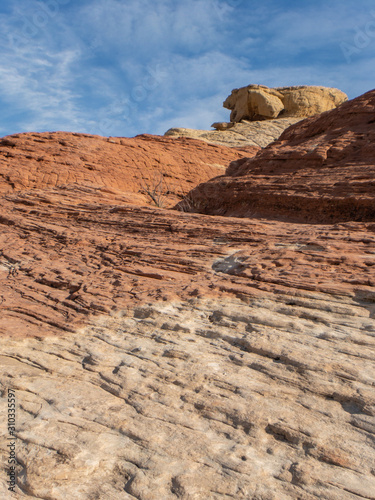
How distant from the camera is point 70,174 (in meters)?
14.9

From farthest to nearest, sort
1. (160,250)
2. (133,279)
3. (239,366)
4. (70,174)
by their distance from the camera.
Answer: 1. (70,174)
2. (160,250)
3. (133,279)
4. (239,366)

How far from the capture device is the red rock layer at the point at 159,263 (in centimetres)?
→ 516

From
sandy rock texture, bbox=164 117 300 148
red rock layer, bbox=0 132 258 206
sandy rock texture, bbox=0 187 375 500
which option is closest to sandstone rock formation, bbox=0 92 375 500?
sandy rock texture, bbox=0 187 375 500

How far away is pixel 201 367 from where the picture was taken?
13.4 feet

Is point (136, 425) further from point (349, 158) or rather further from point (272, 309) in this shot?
point (349, 158)

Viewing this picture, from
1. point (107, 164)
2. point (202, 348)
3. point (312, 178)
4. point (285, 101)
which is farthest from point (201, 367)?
point (285, 101)

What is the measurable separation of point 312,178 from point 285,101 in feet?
86.2

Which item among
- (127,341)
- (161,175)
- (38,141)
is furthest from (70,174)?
(127,341)

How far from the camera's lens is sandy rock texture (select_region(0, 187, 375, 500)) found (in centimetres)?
300

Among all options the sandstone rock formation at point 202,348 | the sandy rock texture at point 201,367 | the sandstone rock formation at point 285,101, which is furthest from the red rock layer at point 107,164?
the sandstone rock formation at point 285,101

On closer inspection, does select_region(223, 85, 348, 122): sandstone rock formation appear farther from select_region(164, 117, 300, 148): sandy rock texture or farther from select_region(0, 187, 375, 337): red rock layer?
select_region(0, 187, 375, 337): red rock layer

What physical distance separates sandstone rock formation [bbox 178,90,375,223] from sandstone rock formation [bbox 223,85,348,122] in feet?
72.3

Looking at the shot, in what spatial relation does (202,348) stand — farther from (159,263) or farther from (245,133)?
(245,133)

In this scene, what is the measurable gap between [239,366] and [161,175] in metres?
13.0
